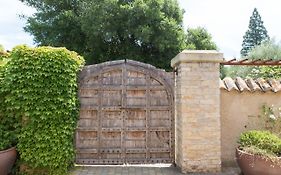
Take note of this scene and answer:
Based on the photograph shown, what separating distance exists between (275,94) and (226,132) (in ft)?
4.28

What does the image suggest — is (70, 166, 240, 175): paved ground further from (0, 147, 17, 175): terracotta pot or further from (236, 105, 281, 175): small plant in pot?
(0, 147, 17, 175): terracotta pot

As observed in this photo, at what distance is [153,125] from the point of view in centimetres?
695

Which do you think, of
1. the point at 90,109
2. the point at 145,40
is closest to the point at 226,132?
the point at 90,109

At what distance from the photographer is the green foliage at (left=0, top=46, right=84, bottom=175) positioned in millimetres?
6168

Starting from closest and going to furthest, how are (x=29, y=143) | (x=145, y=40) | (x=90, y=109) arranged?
(x=29, y=143), (x=90, y=109), (x=145, y=40)

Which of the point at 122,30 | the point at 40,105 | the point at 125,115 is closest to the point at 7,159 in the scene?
the point at 40,105

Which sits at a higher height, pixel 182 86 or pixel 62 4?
pixel 62 4

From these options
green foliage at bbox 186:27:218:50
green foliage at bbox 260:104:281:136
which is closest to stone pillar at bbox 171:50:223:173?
green foliage at bbox 260:104:281:136

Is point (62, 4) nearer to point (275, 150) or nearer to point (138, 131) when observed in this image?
point (138, 131)

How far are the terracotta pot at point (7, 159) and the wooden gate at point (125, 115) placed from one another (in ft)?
4.32

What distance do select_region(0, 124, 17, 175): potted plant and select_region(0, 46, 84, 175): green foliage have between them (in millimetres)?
136

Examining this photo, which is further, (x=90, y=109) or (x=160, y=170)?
(x=90, y=109)

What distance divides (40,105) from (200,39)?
13618mm

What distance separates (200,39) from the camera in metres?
18.4
